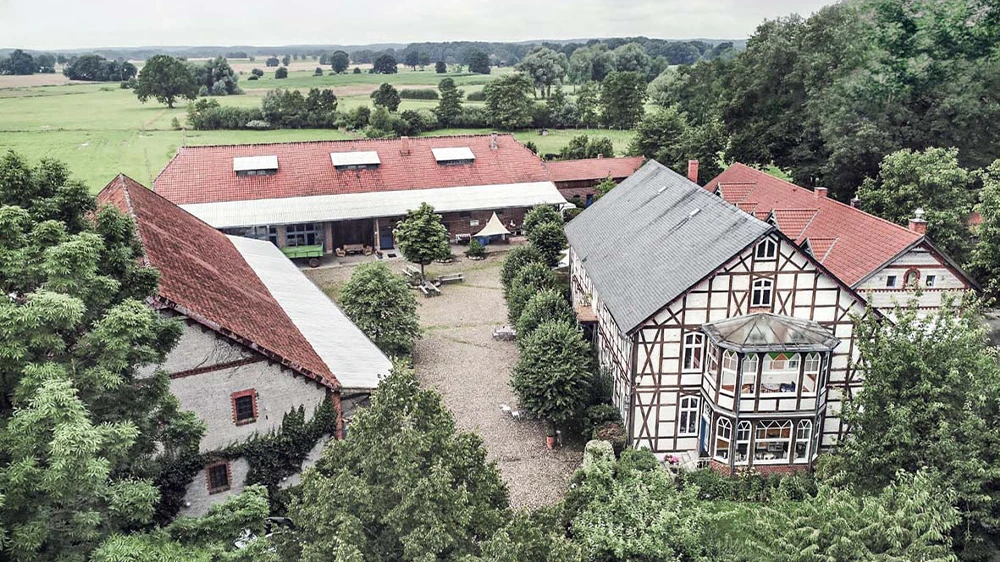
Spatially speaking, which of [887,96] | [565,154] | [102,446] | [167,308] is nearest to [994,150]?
[887,96]

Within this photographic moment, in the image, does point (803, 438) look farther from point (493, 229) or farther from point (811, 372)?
point (493, 229)

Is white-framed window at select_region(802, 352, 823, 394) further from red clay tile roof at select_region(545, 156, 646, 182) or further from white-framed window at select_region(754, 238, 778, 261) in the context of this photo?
red clay tile roof at select_region(545, 156, 646, 182)

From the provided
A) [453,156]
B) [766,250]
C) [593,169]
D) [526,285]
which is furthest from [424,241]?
[593,169]

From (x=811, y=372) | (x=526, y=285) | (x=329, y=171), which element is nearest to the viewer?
(x=811, y=372)

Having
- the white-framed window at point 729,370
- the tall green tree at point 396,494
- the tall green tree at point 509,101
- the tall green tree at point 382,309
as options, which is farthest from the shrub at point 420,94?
the tall green tree at point 396,494

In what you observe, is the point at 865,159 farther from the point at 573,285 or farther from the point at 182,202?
the point at 182,202

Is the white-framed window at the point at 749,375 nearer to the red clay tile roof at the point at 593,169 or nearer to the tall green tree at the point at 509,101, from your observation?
the red clay tile roof at the point at 593,169
